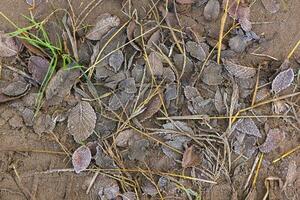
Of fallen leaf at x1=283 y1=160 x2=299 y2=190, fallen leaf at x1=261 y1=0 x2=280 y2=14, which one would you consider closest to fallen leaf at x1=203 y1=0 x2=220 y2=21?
fallen leaf at x1=261 y1=0 x2=280 y2=14

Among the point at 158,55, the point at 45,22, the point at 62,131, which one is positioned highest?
the point at 45,22

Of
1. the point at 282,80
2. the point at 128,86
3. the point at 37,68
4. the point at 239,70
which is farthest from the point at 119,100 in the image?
the point at 282,80

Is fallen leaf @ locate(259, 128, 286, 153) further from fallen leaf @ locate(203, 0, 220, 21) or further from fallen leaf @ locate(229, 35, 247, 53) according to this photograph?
fallen leaf @ locate(203, 0, 220, 21)

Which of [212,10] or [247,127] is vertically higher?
[212,10]

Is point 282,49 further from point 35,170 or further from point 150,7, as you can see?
point 35,170

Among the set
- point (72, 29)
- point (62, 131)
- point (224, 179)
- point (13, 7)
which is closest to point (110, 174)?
point (62, 131)

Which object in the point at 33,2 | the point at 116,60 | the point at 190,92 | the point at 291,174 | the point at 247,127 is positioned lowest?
the point at 291,174

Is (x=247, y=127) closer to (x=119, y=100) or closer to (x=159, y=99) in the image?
(x=159, y=99)
